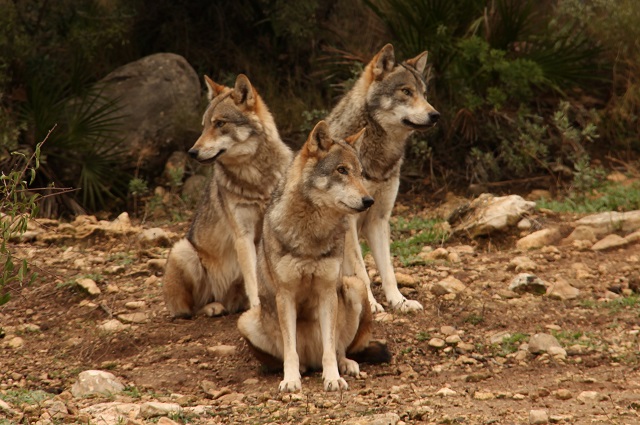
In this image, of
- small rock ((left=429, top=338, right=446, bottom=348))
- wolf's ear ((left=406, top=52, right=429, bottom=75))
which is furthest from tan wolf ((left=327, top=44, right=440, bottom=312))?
small rock ((left=429, top=338, right=446, bottom=348))

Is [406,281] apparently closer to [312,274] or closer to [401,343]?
[401,343]

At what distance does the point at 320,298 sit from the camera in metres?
6.46

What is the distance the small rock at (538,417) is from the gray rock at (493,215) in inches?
190

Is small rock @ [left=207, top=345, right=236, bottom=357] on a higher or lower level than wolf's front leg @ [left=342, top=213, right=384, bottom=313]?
lower

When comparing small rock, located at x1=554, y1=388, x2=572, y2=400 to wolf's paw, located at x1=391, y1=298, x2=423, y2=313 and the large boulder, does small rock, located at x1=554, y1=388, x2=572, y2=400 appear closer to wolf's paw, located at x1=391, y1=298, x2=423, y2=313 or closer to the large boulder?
wolf's paw, located at x1=391, y1=298, x2=423, y2=313

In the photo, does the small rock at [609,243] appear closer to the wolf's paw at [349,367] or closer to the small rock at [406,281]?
the small rock at [406,281]

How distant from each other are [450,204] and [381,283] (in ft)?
12.4

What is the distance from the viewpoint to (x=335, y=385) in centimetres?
628

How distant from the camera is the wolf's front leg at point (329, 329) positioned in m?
6.38

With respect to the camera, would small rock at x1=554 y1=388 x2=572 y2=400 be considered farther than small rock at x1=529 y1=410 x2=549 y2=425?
Yes

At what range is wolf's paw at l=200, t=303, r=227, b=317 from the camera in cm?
845

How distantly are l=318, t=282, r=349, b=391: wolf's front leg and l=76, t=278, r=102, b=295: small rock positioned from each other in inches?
129

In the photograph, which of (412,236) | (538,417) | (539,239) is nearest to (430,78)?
(412,236)

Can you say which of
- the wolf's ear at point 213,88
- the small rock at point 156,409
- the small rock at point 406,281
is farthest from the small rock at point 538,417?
the wolf's ear at point 213,88
